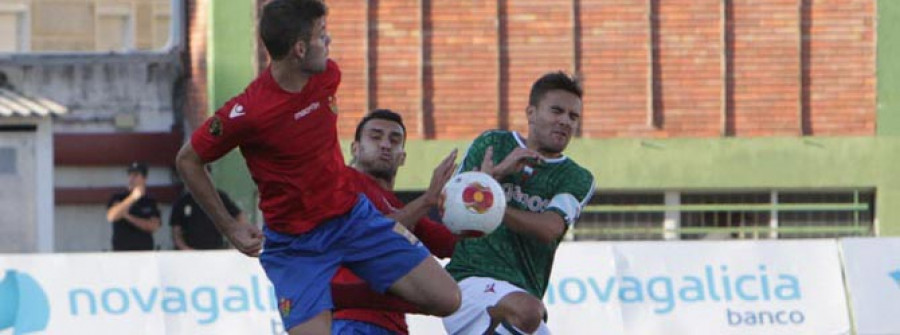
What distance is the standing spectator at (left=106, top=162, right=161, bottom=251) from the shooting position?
64.8 feet

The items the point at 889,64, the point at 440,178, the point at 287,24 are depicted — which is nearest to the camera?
the point at 287,24

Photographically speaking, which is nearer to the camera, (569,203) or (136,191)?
(569,203)

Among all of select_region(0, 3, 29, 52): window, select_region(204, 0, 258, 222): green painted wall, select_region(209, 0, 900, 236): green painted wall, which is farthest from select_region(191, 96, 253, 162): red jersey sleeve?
select_region(0, 3, 29, 52): window

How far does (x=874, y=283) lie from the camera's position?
656 inches

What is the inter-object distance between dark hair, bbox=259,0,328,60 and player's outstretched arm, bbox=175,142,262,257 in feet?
1.92

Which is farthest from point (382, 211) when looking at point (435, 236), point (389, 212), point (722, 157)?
point (722, 157)

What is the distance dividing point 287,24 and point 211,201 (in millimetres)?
849

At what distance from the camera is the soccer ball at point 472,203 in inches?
359


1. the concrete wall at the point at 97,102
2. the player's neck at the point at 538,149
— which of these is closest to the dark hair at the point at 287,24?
the player's neck at the point at 538,149

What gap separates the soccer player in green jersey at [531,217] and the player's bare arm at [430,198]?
0.34 metres

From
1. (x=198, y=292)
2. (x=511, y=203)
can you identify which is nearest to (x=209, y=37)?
(x=198, y=292)

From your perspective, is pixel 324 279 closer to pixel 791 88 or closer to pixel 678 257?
pixel 678 257

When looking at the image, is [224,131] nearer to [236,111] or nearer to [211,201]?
[236,111]

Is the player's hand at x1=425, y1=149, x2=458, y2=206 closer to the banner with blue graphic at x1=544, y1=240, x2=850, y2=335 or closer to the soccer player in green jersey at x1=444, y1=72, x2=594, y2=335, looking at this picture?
the soccer player in green jersey at x1=444, y1=72, x2=594, y2=335
